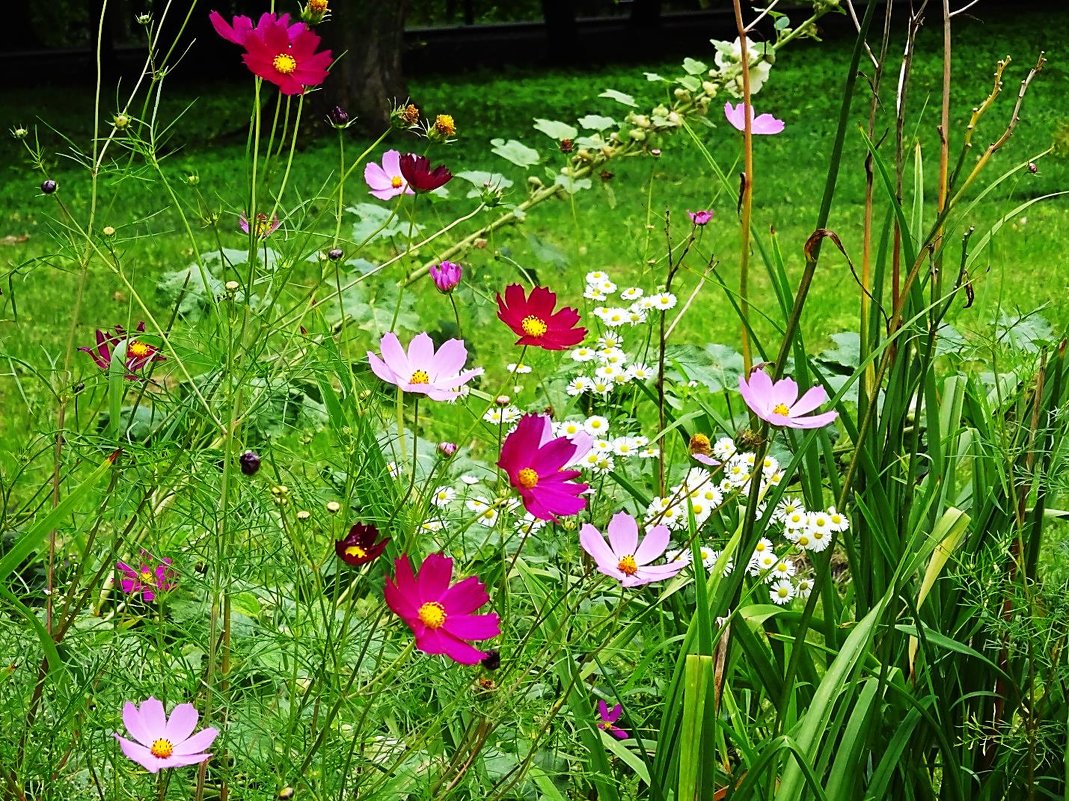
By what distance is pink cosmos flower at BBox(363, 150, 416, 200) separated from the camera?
60.5 inches

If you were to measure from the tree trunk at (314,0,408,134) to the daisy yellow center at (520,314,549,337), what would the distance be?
9.34 meters

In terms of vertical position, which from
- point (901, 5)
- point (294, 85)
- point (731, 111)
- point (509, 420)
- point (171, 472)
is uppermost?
point (294, 85)

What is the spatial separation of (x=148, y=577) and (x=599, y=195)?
21.8 ft

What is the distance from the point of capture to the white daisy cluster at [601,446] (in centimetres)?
171

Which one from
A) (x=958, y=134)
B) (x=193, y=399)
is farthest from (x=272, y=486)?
(x=958, y=134)

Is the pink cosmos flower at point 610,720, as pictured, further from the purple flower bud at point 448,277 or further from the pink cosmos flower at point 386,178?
the pink cosmos flower at point 386,178

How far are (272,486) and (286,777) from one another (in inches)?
11.5

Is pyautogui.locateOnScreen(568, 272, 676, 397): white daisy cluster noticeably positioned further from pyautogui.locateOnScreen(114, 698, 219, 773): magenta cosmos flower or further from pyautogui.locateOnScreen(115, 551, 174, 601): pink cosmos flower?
pyautogui.locateOnScreen(114, 698, 219, 773): magenta cosmos flower

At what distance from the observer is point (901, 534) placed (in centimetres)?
159

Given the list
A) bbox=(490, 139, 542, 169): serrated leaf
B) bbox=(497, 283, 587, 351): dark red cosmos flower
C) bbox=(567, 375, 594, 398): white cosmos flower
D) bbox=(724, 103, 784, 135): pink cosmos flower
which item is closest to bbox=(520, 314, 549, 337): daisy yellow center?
bbox=(497, 283, 587, 351): dark red cosmos flower

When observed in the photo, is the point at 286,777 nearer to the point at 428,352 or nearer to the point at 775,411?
the point at 428,352

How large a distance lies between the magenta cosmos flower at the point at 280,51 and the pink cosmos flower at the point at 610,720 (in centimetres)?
83

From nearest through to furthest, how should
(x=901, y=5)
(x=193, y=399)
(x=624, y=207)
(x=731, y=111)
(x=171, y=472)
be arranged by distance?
(x=171, y=472)
(x=193, y=399)
(x=731, y=111)
(x=624, y=207)
(x=901, y=5)

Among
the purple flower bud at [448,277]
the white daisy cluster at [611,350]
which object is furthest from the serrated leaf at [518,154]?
the purple flower bud at [448,277]
